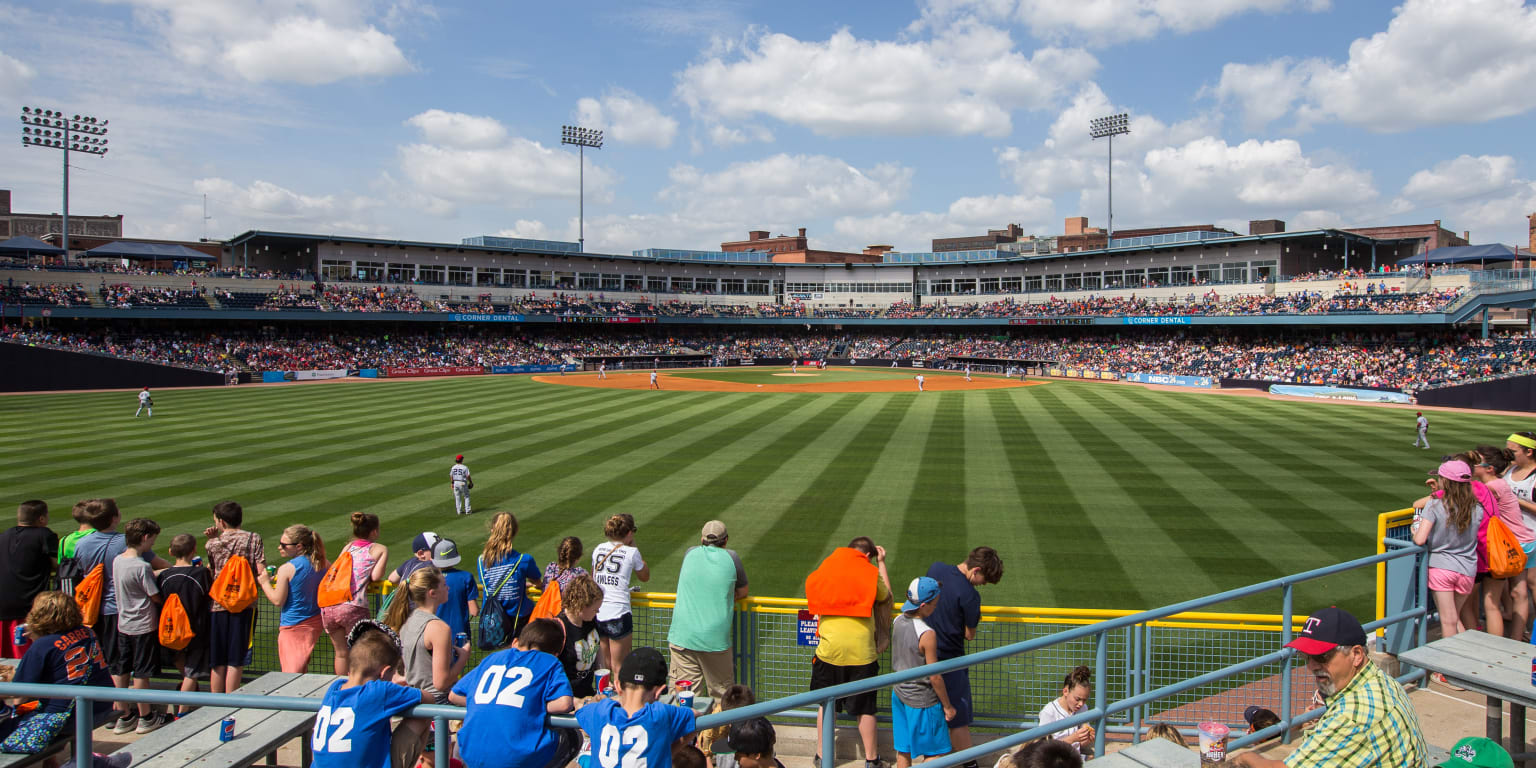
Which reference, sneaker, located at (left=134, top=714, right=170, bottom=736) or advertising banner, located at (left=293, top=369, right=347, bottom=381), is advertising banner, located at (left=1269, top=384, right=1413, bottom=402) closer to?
sneaker, located at (left=134, top=714, right=170, bottom=736)

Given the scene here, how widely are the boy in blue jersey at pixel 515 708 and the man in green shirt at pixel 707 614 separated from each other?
223 cm

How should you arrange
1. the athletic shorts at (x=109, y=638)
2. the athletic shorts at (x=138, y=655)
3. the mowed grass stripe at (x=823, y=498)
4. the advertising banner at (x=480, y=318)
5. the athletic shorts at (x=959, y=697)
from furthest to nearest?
the advertising banner at (x=480, y=318)
the mowed grass stripe at (x=823, y=498)
the athletic shorts at (x=109, y=638)
the athletic shorts at (x=138, y=655)
the athletic shorts at (x=959, y=697)

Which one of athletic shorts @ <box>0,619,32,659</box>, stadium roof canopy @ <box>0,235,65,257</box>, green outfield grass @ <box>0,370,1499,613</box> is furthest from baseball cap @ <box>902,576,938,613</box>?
stadium roof canopy @ <box>0,235,65,257</box>

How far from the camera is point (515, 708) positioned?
4.08 m

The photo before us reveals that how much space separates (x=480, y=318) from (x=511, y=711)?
75.0m

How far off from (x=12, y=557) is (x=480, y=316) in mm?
70304

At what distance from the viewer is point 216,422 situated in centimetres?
3059

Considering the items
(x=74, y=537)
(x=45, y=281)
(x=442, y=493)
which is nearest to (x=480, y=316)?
(x=45, y=281)

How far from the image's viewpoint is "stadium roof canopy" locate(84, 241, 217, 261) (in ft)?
225

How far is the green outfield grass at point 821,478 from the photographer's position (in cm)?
1402

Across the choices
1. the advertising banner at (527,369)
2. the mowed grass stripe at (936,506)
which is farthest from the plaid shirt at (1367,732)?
the advertising banner at (527,369)

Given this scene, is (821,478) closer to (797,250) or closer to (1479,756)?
(1479,756)

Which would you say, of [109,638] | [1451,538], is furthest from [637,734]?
[1451,538]

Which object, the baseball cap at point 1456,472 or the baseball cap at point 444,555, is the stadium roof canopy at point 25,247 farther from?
the baseball cap at point 1456,472
